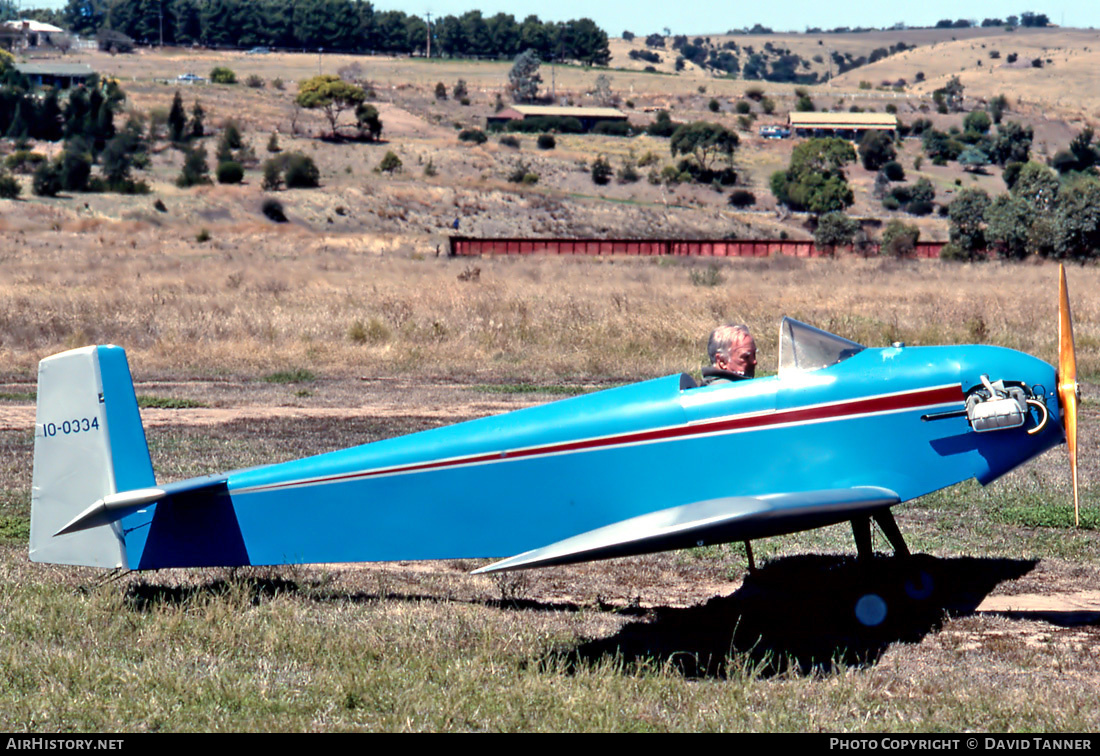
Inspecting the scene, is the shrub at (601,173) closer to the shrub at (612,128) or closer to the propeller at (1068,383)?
the shrub at (612,128)

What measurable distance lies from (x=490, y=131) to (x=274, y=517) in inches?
4530

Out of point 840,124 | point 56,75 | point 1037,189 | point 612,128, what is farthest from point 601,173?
point 56,75

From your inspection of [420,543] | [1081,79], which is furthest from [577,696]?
[1081,79]

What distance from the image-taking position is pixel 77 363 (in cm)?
688

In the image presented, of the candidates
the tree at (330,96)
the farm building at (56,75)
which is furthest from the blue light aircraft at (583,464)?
the farm building at (56,75)

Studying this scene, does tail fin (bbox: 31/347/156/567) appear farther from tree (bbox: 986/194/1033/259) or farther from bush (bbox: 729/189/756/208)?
bush (bbox: 729/189/756/208)

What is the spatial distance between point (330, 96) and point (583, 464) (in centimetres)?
10690

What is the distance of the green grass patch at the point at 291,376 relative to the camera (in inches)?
731

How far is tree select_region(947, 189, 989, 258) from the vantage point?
54.4 metres

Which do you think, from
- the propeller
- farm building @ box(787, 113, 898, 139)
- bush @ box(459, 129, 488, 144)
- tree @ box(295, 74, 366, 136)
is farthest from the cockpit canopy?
farm building @ box(787, 113, 898, 139)

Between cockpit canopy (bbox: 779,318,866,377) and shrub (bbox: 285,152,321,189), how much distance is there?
245 feet

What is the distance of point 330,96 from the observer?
353ft

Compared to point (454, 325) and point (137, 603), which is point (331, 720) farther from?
point (454, 325)

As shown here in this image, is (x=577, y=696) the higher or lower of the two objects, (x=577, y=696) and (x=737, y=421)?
the lower
